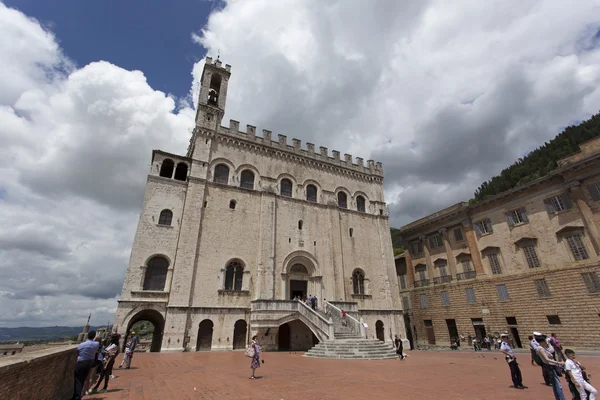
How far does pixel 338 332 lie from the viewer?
59.4 ft

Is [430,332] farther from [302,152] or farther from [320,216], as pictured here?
[302,152]

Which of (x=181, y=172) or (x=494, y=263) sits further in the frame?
(x=494, y=263)

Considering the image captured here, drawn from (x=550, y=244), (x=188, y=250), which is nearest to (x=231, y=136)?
(x=188, y=250)

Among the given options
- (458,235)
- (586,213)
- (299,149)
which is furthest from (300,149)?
(586,213)

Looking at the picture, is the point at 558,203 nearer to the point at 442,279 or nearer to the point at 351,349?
the point at 442,279

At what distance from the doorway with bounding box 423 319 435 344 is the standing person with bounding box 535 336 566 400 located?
25040 millimetres

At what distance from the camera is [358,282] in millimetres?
26297

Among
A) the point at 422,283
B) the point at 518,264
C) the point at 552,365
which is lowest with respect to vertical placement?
the point at 552,365

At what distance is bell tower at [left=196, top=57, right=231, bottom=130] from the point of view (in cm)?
2506

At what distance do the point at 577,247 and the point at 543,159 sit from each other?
117 feet

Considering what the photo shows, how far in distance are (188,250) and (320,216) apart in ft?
38.9

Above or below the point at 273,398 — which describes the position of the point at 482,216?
above

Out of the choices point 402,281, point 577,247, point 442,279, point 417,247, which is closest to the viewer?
point 577,247

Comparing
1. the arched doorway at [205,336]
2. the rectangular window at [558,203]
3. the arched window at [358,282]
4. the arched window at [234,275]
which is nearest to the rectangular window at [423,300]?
the arched window at [358,282]
